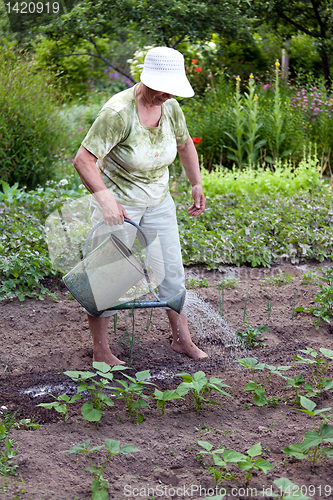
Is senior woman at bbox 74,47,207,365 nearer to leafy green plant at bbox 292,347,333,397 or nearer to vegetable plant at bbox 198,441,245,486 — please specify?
leafy green plant at bbox 292,347,333,397

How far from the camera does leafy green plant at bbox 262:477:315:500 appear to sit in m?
1.71

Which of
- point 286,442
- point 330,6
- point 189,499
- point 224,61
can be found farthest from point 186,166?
point 224,61

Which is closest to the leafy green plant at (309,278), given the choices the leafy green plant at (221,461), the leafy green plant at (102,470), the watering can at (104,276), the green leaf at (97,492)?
the watering can at (104,276)

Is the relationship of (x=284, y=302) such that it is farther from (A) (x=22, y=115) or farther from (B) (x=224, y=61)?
(B) (x=224, y=61)

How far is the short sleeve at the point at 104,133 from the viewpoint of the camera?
2471 millimetres

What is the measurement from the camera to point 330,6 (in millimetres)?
8180

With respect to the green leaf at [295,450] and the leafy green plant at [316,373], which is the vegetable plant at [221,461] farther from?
the leafy green plant at [316,373]

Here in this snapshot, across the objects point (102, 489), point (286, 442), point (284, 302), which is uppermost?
point (102, 489)

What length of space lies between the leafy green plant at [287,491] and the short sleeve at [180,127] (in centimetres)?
182

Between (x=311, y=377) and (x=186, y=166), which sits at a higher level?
(x=186, y=166)

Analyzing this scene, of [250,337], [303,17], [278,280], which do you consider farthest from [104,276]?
[303,17]

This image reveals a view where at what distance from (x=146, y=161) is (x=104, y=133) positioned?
0.27 m

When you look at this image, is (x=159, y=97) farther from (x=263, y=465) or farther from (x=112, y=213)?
(x=263, y=465)

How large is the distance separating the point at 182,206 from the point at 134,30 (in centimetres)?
412
